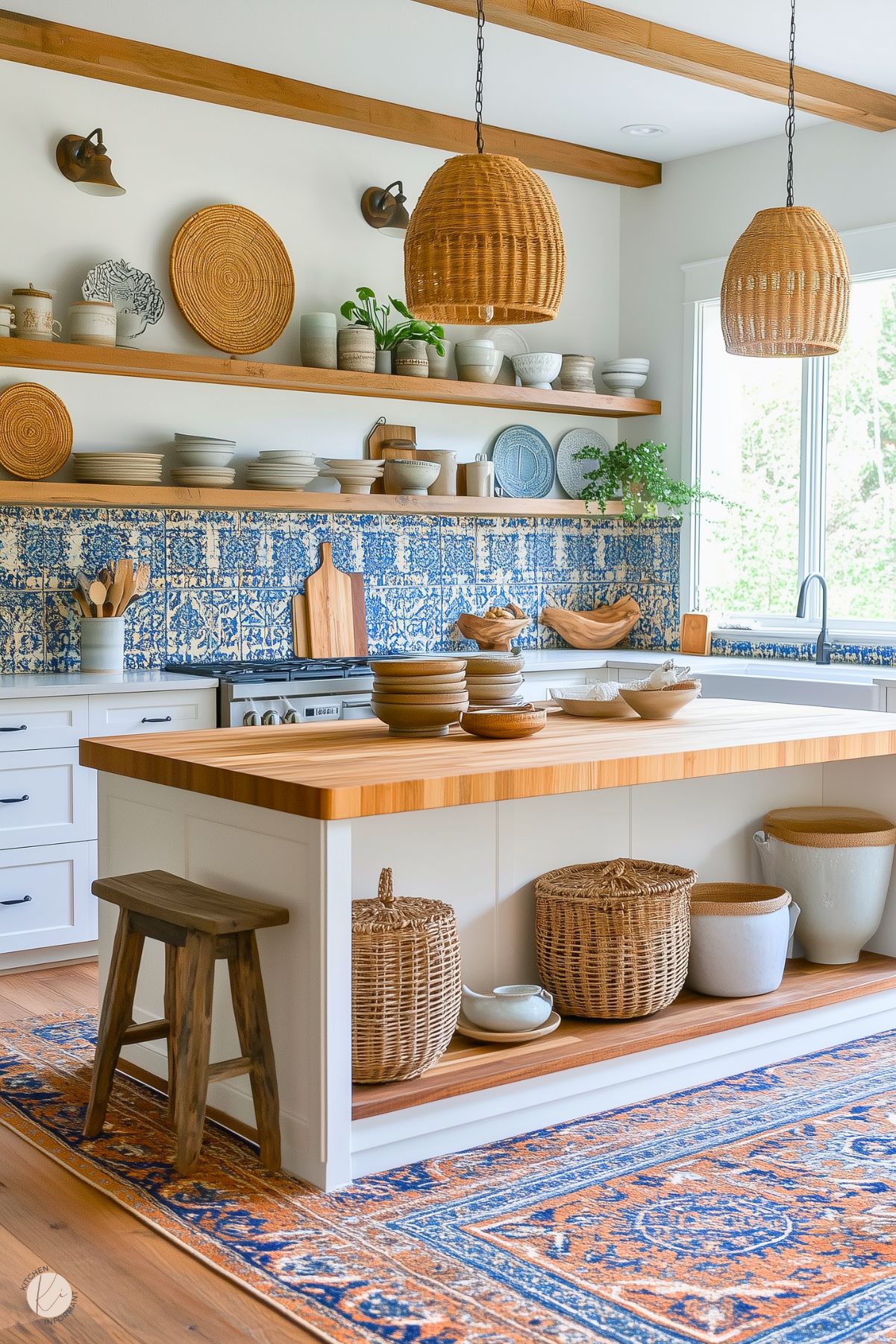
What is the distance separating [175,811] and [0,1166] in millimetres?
816

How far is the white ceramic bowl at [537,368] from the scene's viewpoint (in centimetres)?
639

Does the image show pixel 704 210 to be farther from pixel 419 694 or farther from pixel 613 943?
pixel 613 943

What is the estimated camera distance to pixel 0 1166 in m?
2.94

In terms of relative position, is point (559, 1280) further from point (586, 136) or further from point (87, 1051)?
point (586, 136)

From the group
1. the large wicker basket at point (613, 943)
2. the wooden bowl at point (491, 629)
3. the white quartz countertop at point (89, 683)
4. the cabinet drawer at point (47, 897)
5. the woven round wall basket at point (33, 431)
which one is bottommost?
the cabinet drawer at point (47, 897)

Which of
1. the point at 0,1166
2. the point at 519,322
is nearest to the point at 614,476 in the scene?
the point at 519,322

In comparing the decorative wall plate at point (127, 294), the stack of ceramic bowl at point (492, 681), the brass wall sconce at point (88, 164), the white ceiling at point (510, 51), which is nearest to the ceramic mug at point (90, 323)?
the decorative wall plate at point (127, 294)

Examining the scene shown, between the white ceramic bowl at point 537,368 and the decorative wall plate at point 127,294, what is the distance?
5.54 feet

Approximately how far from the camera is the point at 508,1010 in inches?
127

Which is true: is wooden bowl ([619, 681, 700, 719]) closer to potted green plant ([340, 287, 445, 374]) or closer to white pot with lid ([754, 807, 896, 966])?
white pot with lid ([754, 807, 896, 966])

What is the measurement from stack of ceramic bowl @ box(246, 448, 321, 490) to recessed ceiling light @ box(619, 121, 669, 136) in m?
2.06

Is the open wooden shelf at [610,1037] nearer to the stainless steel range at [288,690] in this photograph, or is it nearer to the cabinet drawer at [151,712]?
the stainless steel range at [288,690]

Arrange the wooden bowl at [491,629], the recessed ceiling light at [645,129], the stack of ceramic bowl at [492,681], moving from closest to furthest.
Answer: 1. the stack of ceramic bowl at [492,681]
2. the recessed ceiling light at [645,129]
3. the wooden bowl at [491,629]

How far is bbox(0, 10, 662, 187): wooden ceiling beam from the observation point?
4.89 meters
